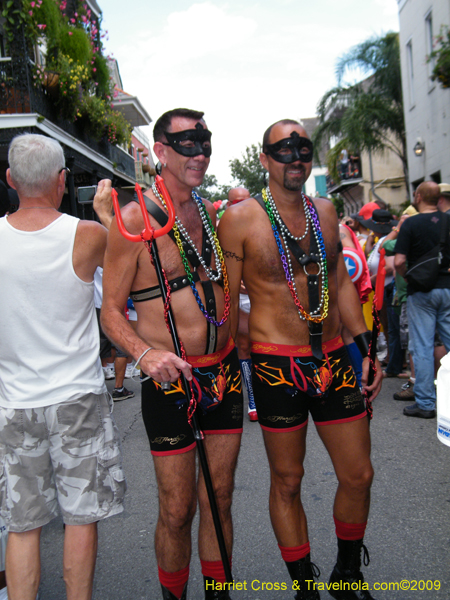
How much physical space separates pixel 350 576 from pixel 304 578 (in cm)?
25

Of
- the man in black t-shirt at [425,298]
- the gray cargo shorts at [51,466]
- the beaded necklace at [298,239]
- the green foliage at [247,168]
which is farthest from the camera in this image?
the green foliage at [247,168]

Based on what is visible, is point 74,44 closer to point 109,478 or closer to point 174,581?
point 109,478

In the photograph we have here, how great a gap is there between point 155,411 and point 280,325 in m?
0.71

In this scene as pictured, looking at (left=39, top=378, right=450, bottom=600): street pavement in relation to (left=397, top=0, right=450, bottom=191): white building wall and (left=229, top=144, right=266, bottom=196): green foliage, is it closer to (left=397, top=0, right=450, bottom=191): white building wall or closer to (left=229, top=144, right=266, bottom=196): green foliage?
(left=397, top=0, right=450, bottom=191): white building wall

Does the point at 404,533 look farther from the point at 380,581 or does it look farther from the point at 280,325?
the point at 280,325

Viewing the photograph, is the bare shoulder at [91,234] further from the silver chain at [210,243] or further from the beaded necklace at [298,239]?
the beaded necklace at [298,239]

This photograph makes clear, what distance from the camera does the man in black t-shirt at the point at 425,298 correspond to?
541cm

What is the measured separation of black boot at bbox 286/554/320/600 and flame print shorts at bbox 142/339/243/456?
2.14 ft

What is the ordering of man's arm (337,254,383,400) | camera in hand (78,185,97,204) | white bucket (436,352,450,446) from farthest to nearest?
1. camera in hand (78,185,97,204)
2. man's arm (337,254,383,400)
3. white bucket (436,352,450,446)

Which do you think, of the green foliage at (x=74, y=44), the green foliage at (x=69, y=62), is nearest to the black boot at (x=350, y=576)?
the green foliage at (x=69, y=62)

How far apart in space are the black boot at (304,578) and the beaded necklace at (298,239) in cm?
109

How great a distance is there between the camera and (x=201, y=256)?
250cm

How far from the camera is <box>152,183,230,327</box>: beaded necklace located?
242cm

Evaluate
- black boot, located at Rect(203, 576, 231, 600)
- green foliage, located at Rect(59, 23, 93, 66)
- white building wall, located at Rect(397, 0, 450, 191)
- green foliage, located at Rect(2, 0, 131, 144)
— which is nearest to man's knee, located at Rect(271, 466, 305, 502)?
black boot, located at Rect(203, 576, 231, 600)
